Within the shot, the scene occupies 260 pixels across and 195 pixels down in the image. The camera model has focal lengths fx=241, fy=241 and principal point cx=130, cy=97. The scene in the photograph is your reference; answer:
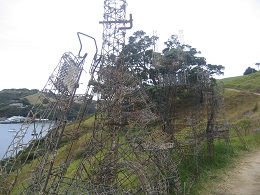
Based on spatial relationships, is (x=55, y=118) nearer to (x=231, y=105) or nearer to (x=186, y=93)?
(x=186, y=93)

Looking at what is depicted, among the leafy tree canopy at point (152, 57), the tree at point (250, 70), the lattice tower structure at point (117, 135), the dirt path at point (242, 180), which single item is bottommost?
the dirt path at point (242, 180)

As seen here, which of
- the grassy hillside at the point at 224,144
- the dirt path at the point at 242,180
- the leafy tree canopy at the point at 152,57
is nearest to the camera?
the dirt path at the point at 242,180

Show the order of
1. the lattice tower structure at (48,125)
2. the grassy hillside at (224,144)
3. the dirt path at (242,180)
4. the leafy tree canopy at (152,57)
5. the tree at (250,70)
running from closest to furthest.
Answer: the lattice tower structure at (48,125) < the dirt path at (242,180) < the grassy hillside at (224,144) < the leafy tree canopy at (152,57) < the tree at (250,70)

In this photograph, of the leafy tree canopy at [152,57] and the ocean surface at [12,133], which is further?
the leafy tree canopy at [152,57]

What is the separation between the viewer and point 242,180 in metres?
9.49

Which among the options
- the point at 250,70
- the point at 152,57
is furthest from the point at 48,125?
the point at 250,70

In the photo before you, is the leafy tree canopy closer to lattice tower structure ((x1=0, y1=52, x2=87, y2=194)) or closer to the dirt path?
the dirt path

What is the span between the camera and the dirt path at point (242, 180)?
8.47 metres

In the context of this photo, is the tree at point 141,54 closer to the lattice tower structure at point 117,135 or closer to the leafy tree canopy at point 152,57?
the leafy tree canopy at point 152,57

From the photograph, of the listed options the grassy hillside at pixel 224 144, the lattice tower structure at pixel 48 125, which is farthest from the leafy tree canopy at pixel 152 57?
the lattice tower structure at pixel 48 125

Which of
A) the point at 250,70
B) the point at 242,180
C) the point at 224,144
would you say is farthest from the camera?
the point at 250,70

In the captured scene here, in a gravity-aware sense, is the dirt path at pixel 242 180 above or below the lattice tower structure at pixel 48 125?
below

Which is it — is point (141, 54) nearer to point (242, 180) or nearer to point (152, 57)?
point (152, 57)

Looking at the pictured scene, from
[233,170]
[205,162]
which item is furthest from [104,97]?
[233,170]
